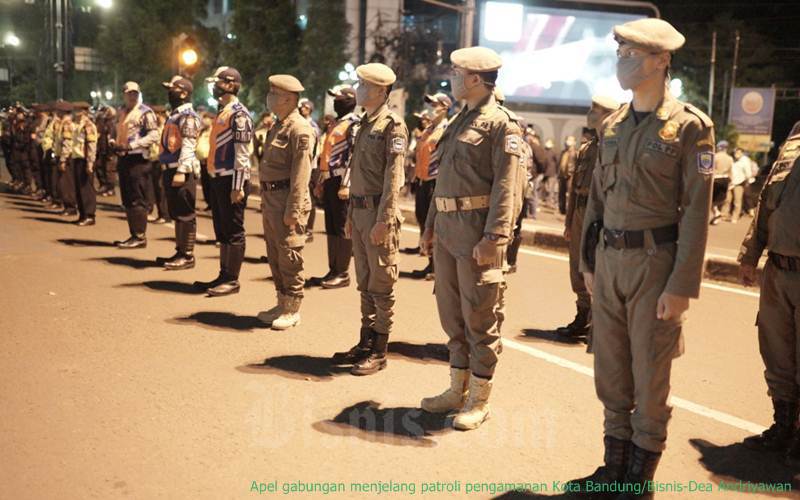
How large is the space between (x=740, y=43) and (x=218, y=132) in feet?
152

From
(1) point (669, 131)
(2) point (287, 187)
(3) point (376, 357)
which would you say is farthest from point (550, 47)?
(1) point (669, 131)

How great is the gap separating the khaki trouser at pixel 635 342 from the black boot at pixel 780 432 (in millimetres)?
1362

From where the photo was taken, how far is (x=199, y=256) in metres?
11.3

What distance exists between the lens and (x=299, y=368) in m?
6.18

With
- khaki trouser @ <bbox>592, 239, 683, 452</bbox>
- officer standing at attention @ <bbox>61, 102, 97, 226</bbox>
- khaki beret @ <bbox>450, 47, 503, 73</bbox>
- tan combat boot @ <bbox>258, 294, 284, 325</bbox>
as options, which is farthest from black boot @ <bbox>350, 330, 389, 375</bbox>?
officer standing at attention @ <bbox>61, 102, 97, 226</bbox>

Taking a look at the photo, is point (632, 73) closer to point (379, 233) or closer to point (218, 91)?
point (379, 233)

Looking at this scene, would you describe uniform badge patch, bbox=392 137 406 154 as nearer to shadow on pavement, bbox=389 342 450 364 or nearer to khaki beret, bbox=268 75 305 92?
khaki beret, bbox=268 75 305 92

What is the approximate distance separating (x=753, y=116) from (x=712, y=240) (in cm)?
2440

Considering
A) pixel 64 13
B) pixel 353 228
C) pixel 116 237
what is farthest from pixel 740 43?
pixel 353 228

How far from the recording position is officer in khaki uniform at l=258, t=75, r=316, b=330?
7.17m

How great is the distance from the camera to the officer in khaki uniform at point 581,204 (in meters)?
7.05

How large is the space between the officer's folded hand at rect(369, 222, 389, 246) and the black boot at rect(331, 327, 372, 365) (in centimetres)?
76

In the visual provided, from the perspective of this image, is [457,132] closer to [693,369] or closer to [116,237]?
[693,369]

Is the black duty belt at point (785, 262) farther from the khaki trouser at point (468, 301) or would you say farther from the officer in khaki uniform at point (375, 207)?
the officer in khaki uniform at point (375, 207)
